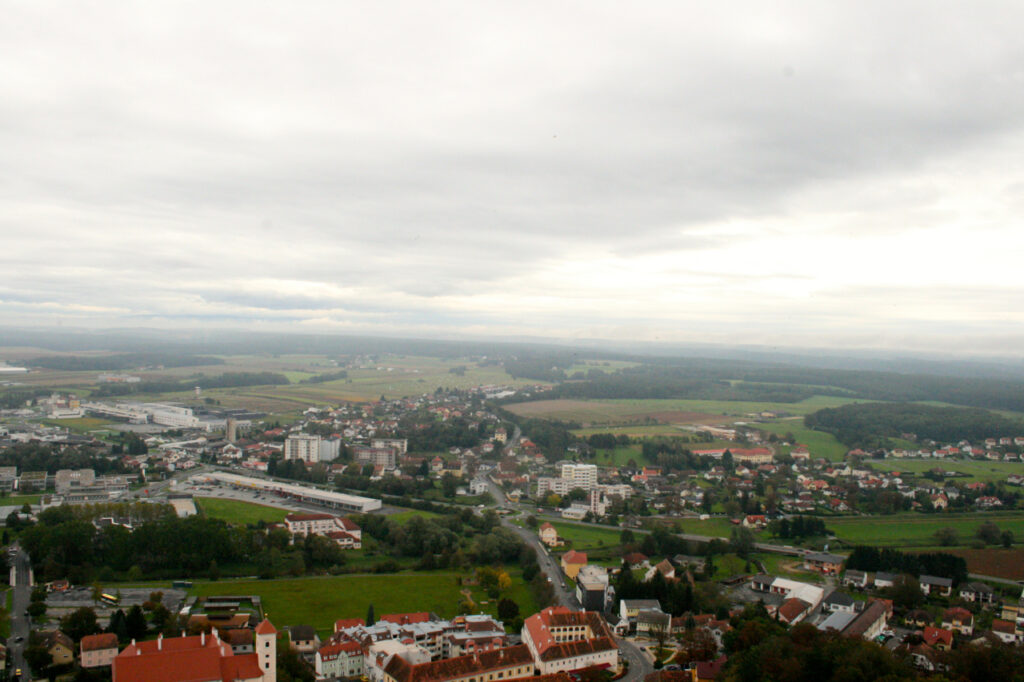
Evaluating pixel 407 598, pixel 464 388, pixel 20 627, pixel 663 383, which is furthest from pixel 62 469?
pixel 663 383

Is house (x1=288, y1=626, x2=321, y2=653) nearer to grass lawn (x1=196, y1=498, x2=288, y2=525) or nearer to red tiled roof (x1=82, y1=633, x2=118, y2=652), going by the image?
red tiled roof (x1=82, y1=633, x2=118, y2=652)

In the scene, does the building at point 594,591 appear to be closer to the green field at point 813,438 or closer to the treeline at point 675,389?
the green field at point 813,438

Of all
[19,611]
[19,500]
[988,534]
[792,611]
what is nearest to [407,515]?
[19,611]

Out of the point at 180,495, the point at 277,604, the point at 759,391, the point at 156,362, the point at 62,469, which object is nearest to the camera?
the point at 277,604

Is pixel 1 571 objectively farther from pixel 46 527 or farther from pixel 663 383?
pixel 663 383

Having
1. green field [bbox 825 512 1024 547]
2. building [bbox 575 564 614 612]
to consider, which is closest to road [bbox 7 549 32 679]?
building [bbox 575 564 614 612]

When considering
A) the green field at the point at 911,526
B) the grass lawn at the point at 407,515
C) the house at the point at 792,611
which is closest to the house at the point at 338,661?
the house at the point at 792,611
